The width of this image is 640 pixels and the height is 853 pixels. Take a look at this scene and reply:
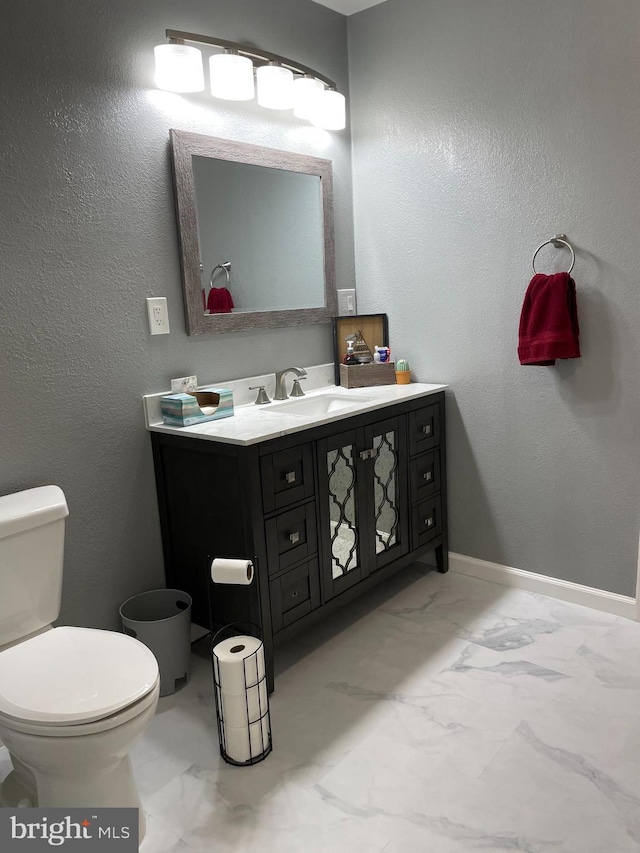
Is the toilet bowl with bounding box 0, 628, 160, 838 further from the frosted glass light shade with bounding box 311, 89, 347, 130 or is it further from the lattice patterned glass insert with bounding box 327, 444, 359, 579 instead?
the frosted glass light shade with bounding box 311, 89, 347, 130

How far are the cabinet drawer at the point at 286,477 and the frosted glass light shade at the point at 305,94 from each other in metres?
1.35

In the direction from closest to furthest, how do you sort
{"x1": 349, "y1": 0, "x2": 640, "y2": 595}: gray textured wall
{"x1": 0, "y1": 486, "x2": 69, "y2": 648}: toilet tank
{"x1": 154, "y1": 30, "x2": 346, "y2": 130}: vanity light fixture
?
{"x1": 0, "y1": 486, "x2": 69, "y2": 648}: toilet tank, {"x1": 154, "y1": 30, "x2": 346, "y2": 130}: vanity light fixture, {"x1": 349, "y1": 0, "x2": 640, "y2": 595}: gray textured wall

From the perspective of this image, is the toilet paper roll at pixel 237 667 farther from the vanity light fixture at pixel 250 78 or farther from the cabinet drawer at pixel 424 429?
the vanity light fixture at pixel 250 78

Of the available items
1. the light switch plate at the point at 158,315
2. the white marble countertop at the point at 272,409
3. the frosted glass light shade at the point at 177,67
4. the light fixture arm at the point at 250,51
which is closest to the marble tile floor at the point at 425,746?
the white marble countertop at the point at 272,409

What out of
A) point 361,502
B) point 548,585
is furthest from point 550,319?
point 548,585

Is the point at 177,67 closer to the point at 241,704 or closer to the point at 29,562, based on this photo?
the point at 29,562

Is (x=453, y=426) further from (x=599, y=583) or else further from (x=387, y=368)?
(x=599, y=583)

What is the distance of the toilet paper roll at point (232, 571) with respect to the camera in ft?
5.91

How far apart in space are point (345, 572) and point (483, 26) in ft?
6.68

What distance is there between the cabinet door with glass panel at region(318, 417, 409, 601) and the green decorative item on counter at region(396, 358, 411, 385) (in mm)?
331

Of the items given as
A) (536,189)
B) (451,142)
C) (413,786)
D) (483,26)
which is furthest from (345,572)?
(483,26)

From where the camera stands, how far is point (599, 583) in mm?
2449

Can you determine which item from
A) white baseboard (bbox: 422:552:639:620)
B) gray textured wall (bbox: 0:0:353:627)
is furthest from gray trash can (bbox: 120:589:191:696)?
white baseboard (bbox: 422:552:639:620)

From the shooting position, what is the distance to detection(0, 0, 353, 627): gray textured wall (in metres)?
1.86
